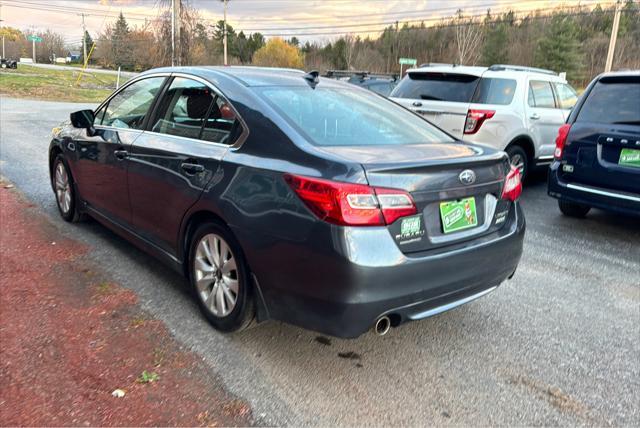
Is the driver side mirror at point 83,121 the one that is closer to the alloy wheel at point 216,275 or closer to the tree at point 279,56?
the alloy wheel at point 216,275

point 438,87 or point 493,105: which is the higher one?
point 438,87

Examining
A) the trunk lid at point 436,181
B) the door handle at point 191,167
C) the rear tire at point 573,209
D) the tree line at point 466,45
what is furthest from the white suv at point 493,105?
the tree line at point 466,45

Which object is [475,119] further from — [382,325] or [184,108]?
[382,325]

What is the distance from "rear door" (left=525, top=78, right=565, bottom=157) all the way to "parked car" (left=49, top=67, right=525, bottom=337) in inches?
185

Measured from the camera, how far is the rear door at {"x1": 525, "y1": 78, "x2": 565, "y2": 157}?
7824 millimetres

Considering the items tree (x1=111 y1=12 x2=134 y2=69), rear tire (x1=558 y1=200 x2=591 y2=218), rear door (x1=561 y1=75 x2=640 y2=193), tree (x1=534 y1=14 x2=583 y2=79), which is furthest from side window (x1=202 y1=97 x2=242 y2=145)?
tree (x1=534 y1=14 x2=583 y2=79)

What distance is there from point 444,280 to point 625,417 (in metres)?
1.08

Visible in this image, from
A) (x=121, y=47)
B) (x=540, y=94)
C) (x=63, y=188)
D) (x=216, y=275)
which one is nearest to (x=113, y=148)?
(x=63, y=188)

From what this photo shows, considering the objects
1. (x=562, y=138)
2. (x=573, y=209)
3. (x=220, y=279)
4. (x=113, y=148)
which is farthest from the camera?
(x=573, y=209)

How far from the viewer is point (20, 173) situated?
25.2 ft

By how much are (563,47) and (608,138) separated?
206 feet

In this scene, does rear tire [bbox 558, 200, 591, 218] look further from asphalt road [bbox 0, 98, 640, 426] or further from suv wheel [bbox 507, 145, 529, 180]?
asphalt road [bbox 0, 98, 640, 426]

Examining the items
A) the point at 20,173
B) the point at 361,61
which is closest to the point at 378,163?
the point at 20,173

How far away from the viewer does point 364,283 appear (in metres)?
2.50
